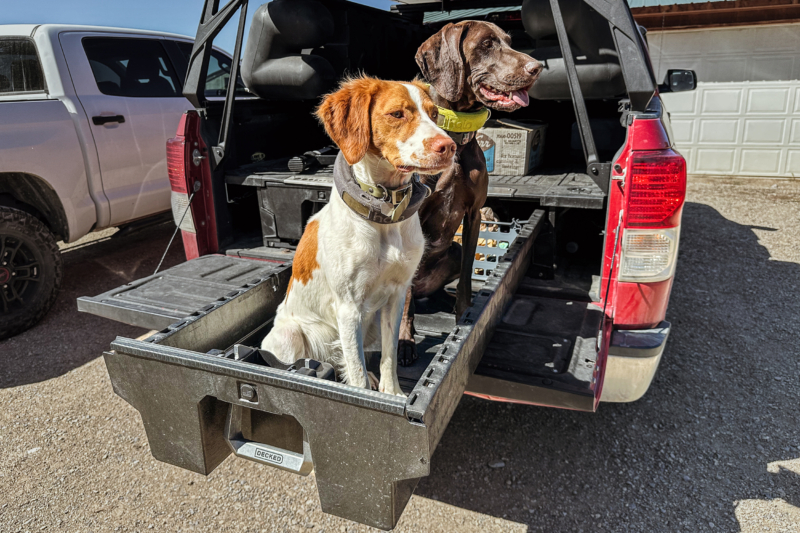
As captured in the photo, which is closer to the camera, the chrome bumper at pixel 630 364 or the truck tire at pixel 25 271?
the chrome bumper at pixel 630 364

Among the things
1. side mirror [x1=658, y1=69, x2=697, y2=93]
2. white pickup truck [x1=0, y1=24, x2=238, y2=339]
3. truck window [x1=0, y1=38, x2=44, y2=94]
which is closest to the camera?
side mirror [x1=658, y1=69, x2=697, y2=93]

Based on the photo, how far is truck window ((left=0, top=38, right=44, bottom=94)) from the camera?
174 inches

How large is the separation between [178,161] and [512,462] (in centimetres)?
243

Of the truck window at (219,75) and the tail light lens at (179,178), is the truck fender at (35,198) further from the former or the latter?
the truck window at (219,75)

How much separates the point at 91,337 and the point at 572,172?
3.63m

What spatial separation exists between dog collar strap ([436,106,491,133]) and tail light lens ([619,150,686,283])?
671 millimetres

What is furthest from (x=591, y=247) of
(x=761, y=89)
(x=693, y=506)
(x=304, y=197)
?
(x=761, y=89)

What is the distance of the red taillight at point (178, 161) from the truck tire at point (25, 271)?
151cm

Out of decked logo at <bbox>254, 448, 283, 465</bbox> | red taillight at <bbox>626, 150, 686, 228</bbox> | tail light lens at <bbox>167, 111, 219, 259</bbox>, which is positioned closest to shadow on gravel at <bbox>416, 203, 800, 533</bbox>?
decked logo at <bbox>254, 448, 283, 465</bbox>

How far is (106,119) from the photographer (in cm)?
482

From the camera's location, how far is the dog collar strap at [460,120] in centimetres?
246

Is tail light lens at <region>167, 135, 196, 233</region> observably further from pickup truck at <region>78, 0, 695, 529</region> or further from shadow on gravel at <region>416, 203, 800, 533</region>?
shadow on gravel at <region>416, 203, 800, 533</region>

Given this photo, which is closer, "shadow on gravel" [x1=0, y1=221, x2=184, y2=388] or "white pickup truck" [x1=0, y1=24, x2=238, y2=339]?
"shadow on gravel" [x1=0, y1=221, x2=184, y2=388]

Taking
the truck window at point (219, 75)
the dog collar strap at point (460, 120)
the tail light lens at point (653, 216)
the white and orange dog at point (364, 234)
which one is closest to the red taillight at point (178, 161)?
the white and orange dog at point (364, 234)
